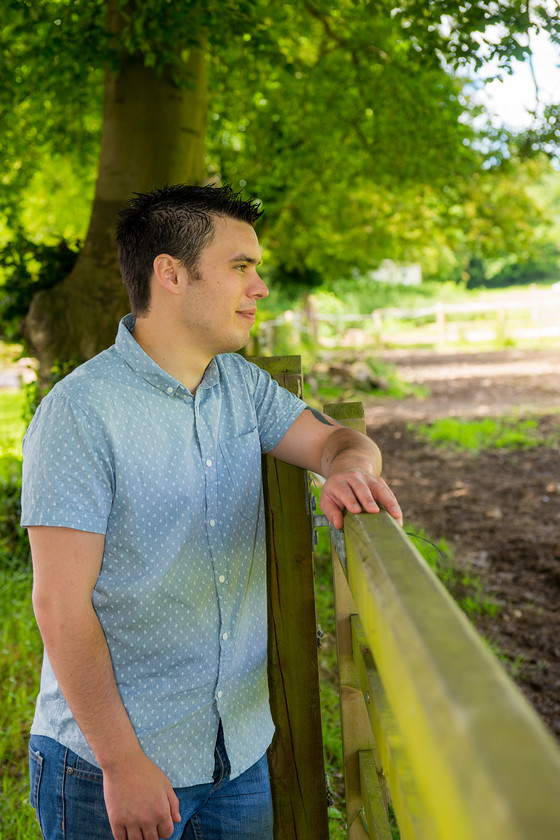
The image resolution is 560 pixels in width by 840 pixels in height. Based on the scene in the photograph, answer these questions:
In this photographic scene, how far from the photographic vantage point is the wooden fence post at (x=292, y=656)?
1826 mm

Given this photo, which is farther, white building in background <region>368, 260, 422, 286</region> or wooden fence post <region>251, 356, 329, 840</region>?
white building in background <region>368, 260, 422, 286</region>

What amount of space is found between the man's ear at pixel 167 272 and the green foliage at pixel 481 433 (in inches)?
280

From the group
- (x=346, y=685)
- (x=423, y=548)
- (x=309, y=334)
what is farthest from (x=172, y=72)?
(x=309, y=334)

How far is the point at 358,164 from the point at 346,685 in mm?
6318

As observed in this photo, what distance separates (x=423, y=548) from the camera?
4.88 metres

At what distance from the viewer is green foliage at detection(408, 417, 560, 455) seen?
870 cm

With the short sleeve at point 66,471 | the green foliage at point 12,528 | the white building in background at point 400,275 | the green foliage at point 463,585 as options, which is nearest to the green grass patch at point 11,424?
the green foliage at point 12,528

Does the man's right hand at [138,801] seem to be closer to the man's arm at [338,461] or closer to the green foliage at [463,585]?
the man's arm at [338,461]

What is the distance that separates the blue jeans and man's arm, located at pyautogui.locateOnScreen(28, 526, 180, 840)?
126mm

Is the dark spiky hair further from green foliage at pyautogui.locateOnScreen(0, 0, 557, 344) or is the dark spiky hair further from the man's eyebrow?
green foliage at pyautogui.locateOnScreen(0, 0, 557, 344)

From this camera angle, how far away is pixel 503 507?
6.43 metres

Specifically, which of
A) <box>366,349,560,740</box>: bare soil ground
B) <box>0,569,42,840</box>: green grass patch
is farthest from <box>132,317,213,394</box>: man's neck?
<box>366,349,560,740</box>: bare soil ground

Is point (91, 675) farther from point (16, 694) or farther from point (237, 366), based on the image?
point (16, 694)

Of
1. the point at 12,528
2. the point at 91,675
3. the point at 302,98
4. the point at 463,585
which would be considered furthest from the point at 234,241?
the point at 302,98
